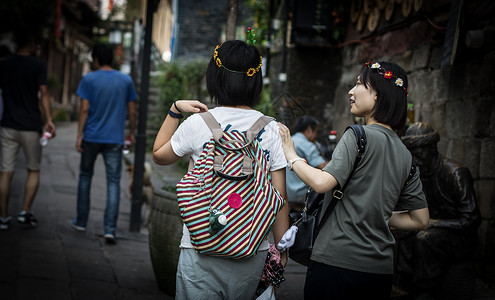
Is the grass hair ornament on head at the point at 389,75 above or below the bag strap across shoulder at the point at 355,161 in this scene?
above

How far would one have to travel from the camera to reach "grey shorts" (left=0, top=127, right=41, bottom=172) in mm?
6129

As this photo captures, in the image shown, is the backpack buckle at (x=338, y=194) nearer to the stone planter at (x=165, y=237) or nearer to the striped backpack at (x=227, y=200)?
the striped backpack at (x=227, y=200)

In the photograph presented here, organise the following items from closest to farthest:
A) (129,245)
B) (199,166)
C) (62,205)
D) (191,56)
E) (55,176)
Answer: (199,166), (129,245), (62,205), (55,176), (191,56)

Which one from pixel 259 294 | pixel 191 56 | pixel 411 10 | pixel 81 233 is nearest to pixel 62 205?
pixel 81 233

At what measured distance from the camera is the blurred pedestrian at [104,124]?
240 inches

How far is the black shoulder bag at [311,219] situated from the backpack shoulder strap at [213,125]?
521 mm

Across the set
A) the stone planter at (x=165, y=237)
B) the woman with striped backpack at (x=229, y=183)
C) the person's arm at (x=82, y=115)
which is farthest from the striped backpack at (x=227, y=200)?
the person's arm at (x=82, y=115)

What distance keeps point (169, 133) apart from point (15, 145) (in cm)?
404

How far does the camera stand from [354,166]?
8.02ft

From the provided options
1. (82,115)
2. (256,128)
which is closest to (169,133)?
(256,128)

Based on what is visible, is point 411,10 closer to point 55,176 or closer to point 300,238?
point 300,238

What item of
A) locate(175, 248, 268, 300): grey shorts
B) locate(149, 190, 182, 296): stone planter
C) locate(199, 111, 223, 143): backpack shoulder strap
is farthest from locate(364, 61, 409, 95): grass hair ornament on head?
locate(149, 190, 182, 296): stone planter

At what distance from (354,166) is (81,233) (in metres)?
4.51

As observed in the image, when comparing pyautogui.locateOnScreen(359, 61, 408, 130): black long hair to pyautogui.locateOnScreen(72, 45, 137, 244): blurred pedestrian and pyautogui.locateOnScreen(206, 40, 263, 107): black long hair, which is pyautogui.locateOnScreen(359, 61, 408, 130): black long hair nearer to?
pyautogui.locateOnScreen(206, 40, 263, 107): black long hair
